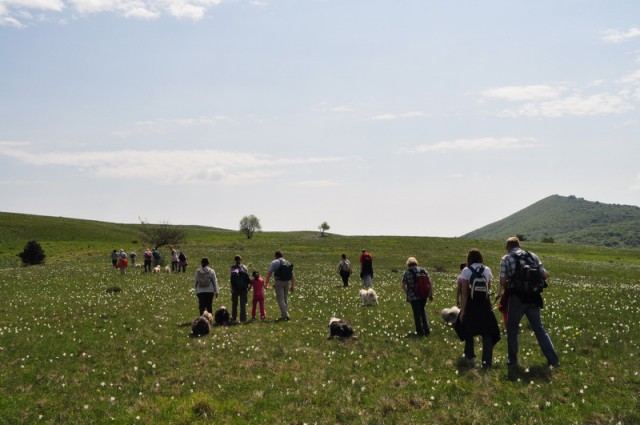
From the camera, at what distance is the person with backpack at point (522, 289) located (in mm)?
10727

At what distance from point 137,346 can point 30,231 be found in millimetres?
119492

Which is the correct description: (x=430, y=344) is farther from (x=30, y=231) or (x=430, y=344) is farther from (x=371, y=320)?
(x=30, y=231)

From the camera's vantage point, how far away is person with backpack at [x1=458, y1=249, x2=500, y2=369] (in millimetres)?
11139

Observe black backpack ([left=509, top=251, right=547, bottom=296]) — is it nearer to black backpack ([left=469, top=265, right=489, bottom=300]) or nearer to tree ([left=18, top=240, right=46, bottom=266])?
black backpack ([left=469, top=265, right=489, bottom=300])

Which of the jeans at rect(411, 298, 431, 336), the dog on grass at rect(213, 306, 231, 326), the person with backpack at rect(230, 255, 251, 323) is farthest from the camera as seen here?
the person with backpack at rect(230, 255, 251, 323)

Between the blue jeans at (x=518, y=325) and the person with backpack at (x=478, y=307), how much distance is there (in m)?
0.38

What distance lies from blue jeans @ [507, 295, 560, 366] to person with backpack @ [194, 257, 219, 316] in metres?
11.1

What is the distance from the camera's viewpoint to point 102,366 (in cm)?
1242

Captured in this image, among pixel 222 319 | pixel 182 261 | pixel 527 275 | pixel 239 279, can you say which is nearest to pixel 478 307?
pixel 527 275

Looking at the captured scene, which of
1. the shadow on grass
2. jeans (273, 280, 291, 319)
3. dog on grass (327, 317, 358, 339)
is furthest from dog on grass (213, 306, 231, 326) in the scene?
the shadow on grass

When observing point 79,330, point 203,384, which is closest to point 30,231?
point 79,330

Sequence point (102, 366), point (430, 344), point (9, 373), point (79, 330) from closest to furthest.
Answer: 1. point (9, 373)
2. point (102, 366)
3. point (430, 344)
4. point (79, 330)

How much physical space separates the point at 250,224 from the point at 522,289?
132 m

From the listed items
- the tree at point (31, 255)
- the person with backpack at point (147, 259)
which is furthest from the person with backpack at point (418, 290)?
the tree at point (31, 255)
